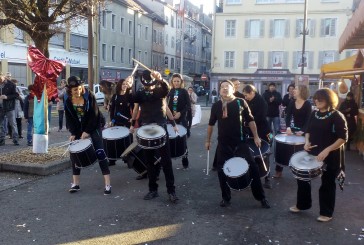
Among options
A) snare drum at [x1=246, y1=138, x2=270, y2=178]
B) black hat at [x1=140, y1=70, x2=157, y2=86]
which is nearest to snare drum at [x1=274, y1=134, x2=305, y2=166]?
snare drum at [x1=246, y1=138, x2=270, y2=178]

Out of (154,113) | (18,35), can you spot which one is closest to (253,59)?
(18,35)

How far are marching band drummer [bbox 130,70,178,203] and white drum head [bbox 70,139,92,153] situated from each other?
0.88 metres

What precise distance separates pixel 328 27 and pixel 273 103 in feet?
118

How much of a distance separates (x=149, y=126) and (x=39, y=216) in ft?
6.21

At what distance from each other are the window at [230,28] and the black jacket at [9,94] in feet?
126

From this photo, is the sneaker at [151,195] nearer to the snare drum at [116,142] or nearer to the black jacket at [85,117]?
the black jacket at [85,117]

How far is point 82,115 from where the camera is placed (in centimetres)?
653

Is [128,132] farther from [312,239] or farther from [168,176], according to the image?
[312,239]

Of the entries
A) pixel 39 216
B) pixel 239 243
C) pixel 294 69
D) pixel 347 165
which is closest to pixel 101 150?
pixel 39 216

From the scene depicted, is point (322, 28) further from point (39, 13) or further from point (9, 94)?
point (39, 13)

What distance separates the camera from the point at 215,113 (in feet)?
19.9

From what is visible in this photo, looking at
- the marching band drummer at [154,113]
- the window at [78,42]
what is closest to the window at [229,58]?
the window at [78,42]

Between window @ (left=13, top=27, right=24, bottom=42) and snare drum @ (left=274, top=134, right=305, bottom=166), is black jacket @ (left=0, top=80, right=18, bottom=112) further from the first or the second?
window @ (left=13, top=27, right=24, bottom=42)

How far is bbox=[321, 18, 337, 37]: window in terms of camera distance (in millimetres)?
44219
